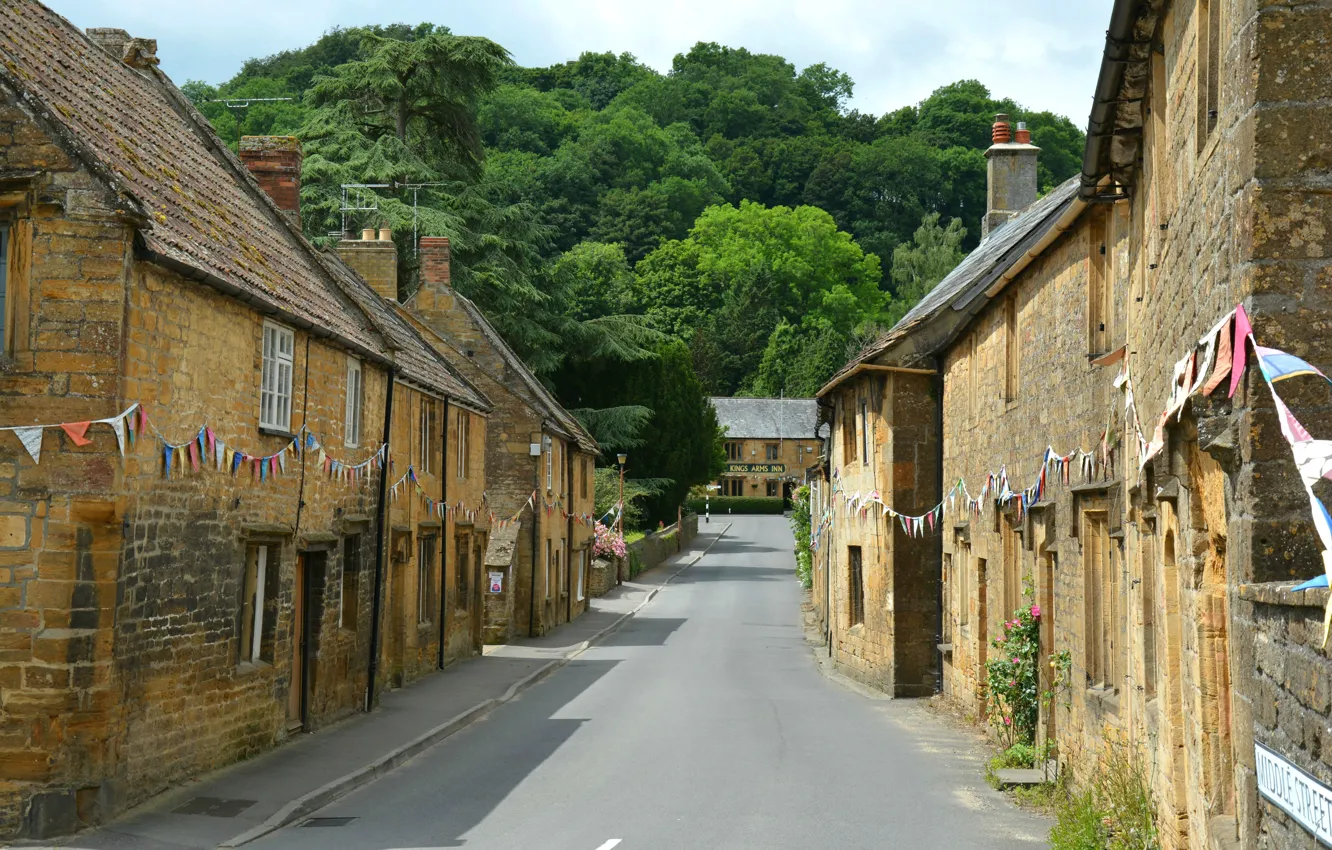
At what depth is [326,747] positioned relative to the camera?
56.0 feet

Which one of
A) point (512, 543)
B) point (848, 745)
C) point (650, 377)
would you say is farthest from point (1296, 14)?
point (650, 377)

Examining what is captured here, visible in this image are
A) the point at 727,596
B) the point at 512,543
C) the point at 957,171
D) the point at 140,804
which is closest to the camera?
the point at 140,804

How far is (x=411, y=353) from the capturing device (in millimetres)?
26828

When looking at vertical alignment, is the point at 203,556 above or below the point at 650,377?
below

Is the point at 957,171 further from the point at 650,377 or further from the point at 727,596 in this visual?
the point at 727,596

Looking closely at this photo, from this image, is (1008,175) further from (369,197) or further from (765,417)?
(765,417)

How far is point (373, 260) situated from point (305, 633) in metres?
14.2

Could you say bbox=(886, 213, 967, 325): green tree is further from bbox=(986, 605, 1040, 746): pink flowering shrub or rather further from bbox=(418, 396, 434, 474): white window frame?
bbox=(986, 605, 1040, 746): pink flowering shrub

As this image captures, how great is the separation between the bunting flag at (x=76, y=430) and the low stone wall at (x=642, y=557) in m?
34.4

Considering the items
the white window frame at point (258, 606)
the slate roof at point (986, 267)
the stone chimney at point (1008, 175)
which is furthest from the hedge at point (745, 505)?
the white window frame at point (258, 606)

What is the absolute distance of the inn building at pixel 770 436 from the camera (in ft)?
335

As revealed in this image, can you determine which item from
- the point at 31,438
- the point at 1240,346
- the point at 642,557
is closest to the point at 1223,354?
the point at 1240,346

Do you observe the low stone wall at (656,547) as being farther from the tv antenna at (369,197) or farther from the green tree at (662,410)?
the tv antenna at (369,197)

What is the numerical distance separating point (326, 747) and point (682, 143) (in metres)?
108
